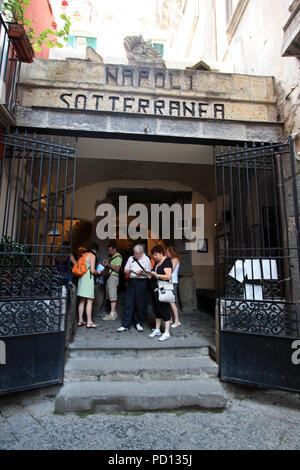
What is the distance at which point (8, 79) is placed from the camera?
4.07 meters

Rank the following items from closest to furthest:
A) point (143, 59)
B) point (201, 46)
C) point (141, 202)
Answer: point (143, 59) < point (141, 202) < point (201, 46)

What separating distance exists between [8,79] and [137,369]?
4.45 metres

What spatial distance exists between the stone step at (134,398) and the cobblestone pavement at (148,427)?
0.25 ft

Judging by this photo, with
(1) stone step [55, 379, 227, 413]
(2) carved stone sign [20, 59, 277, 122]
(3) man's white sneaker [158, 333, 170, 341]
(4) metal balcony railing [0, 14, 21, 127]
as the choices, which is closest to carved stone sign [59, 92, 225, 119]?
(2) carved stone sign [20, 59, 277, 122]

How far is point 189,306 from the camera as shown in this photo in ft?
21.8

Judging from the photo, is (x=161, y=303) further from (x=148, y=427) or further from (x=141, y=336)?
(x=148, y=427)

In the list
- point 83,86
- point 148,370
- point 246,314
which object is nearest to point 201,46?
point 83,86

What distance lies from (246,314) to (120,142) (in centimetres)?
383

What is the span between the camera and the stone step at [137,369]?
329 cm

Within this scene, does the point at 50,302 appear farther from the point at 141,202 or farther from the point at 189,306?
the point at 141,202

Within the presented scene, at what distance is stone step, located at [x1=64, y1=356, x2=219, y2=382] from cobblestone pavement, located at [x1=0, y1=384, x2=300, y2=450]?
1.19ft

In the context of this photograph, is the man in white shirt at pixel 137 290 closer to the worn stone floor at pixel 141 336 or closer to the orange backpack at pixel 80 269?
the worn stone floor at pixel 141 336

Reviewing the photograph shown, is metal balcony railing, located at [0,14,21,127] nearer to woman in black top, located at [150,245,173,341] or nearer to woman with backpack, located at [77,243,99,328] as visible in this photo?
woman with backpack, located at [77,243,99,328]
